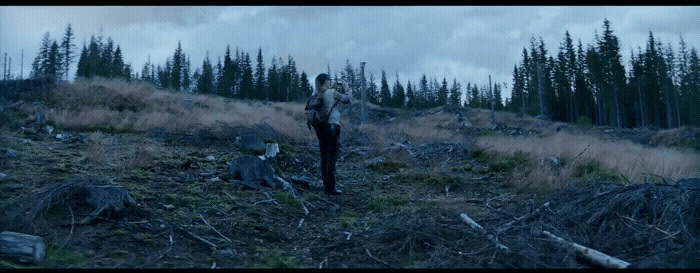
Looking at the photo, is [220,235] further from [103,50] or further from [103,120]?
[103,50]

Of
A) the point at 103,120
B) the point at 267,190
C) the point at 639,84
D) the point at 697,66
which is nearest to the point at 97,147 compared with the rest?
the point at 267,190

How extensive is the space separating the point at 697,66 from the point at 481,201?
61.5 metres

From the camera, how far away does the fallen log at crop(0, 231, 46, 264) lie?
311 centimetres

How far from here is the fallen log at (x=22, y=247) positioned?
311 cm

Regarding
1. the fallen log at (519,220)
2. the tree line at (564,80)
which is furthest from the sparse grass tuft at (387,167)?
Result: the tree line at (564,80)

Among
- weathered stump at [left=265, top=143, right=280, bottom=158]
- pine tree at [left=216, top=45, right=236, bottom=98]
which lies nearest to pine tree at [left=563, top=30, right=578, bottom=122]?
pine tree at [left=216, top=45, right=236, bottom=98]

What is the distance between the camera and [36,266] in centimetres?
307

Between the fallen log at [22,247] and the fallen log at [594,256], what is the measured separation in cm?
390

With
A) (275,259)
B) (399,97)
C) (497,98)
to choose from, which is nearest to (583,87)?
(497,98)

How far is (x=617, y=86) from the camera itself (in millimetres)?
52031

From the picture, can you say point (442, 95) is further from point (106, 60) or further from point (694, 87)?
point (106, 60)

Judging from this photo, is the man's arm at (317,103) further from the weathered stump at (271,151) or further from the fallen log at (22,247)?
the fallen log at (22,247)

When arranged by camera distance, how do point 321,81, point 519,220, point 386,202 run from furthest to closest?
point 321,81 → point 386,202 → point 519,220

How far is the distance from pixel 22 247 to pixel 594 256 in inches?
160
